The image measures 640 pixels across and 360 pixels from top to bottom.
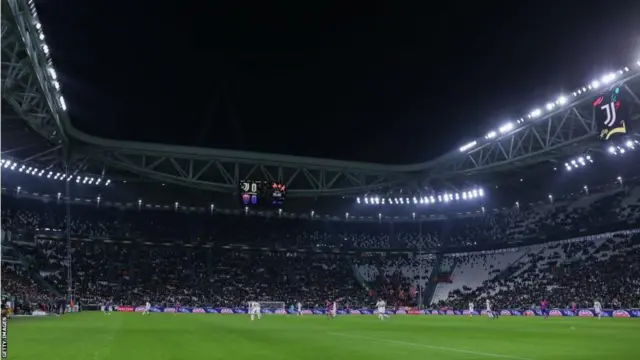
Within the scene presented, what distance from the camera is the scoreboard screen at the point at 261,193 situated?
152 ft

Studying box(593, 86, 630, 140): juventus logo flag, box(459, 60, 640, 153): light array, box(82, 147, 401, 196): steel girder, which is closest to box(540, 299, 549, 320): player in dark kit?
box(459, 60, 640, 153): light array

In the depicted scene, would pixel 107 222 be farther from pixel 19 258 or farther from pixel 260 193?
pixel 260 193

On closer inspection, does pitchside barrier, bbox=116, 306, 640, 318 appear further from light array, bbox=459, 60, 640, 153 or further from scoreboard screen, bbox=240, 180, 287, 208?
scoreboard screen, bbox=240, 180, 287, 208

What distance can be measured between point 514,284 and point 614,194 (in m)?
16.6

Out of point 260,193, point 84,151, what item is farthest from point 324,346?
point 84,151

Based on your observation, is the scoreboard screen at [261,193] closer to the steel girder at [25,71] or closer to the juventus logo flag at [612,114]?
the steel girder at [25,71]

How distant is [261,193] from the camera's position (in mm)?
46531

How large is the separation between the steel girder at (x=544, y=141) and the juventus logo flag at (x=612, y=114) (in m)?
1.54

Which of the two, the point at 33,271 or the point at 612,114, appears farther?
the point at 33,271

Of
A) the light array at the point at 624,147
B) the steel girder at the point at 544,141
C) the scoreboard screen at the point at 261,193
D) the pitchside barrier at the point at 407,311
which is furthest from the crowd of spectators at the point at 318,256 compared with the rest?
the scoreboard screen at the point at 261,193

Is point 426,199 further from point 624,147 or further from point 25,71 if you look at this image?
point 25,71

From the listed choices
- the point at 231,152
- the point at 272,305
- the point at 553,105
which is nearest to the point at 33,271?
the point at 272,305

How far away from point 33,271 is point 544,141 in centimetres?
5816

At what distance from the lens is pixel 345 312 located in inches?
2776
